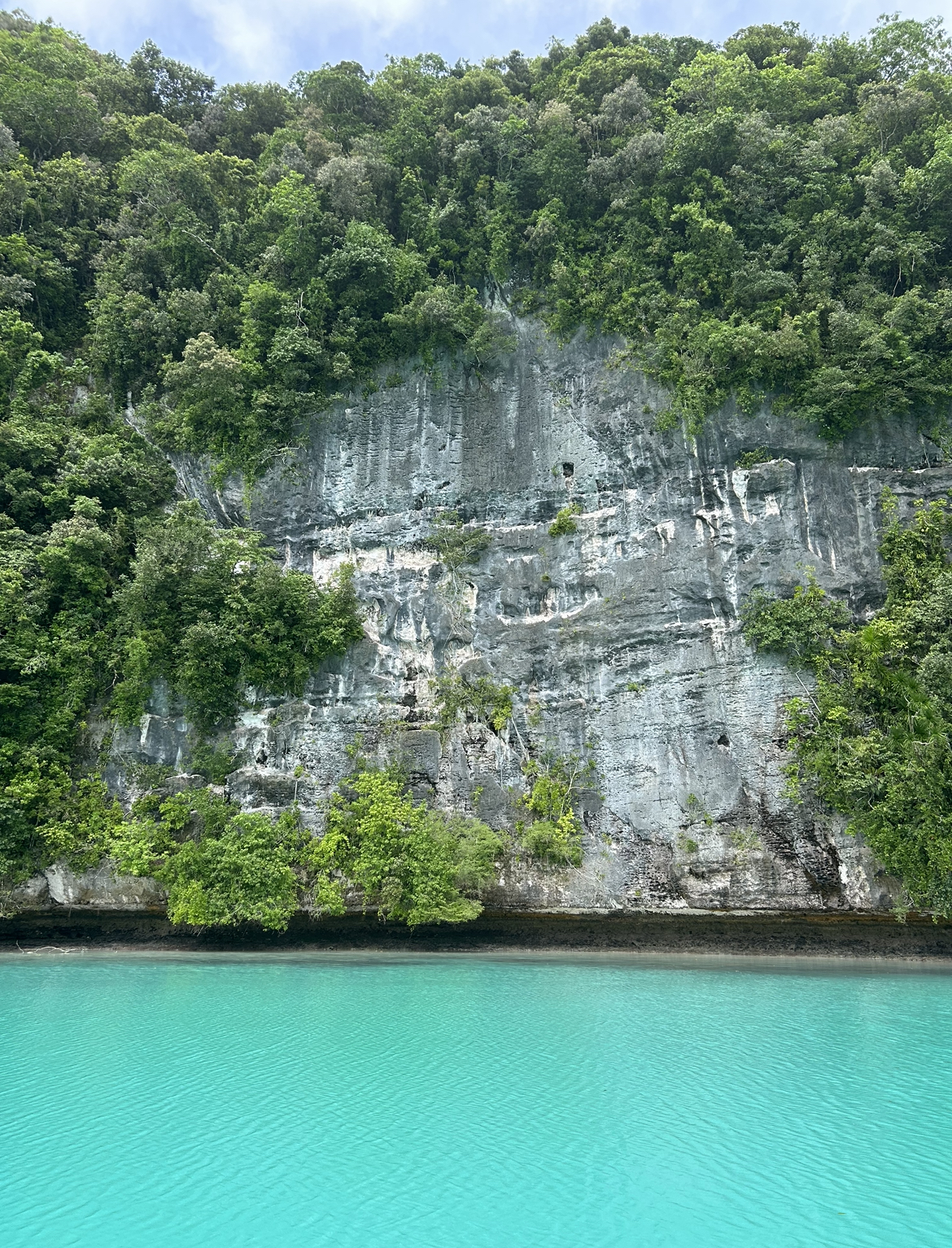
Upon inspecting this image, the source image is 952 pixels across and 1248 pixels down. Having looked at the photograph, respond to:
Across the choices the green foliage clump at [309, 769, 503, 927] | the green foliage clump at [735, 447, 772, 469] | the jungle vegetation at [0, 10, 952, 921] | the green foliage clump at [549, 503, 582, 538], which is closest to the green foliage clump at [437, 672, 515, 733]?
the green foliage clump at [309, 769, 503, 927]

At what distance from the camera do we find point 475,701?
49.4ft

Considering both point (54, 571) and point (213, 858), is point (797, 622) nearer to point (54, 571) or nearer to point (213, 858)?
point (213, 858)

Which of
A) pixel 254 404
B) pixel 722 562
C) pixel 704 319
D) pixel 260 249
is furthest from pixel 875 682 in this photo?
pixel 260 249

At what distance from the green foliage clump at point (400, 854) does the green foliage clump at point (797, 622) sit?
6.32 metres

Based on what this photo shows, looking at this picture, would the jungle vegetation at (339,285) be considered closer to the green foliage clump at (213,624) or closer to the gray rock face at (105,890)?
the green foliage clump at (213,624)

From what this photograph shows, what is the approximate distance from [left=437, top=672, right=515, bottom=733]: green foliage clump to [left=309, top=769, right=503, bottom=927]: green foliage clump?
1808mm

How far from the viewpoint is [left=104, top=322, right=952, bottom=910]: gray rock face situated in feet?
44.6

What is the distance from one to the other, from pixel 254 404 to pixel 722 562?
10.7 metres

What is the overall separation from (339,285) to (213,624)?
844cm

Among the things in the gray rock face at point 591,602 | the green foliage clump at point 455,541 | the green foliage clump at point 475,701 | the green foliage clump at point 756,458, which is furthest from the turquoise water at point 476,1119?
the green foliage clump at point 756,458

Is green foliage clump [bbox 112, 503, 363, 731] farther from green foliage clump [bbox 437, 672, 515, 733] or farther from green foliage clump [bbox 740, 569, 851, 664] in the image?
green foliage clump [bbox 740, 569, 851, 664]

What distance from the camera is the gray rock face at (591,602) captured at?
13602 millimetres

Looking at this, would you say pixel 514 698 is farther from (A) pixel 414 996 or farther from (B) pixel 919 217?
(B) pixel 919 217

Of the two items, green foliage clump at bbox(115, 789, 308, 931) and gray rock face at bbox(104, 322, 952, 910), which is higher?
gray rock face at bbox(104, 322, 952, 910)
